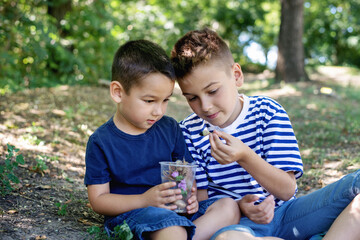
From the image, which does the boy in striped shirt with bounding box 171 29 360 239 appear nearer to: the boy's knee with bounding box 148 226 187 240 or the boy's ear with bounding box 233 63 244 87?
the boy's ear with bounding box 233 63 244 87

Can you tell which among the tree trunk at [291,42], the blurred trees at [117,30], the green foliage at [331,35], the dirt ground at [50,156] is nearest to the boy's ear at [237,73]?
the dirt ground at [50,156]

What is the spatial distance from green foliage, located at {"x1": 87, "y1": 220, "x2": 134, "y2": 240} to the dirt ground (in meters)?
0.09

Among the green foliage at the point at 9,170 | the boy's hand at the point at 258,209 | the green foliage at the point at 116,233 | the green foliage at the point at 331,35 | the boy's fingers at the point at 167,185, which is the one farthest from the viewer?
the green foliage at the point at 331,35

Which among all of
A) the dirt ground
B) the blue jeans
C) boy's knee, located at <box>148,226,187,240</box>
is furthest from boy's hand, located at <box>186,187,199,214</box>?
the dirt ground

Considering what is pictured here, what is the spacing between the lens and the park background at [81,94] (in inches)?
107

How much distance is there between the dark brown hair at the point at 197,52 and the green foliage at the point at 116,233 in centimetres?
91

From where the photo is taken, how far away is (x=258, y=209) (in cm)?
217

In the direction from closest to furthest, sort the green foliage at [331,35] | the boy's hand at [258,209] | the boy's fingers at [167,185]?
the boy's fingers at [167,185] → the boy's hand at [258,209] → the green foliage at [331,35]

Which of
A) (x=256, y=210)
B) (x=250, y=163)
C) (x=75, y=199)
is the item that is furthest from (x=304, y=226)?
(x=75, y=199)

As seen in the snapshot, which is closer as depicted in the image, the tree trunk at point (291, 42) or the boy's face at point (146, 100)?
the boy's face at point (146, 100)

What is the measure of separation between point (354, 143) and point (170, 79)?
319 centimetres

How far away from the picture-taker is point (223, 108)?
91.9 inches

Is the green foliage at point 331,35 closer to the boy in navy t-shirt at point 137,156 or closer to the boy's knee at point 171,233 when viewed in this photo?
the boy in navy t-shirt at point 137,156

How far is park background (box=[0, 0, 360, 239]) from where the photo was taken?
2.71m
